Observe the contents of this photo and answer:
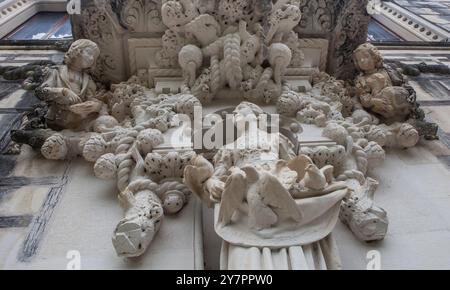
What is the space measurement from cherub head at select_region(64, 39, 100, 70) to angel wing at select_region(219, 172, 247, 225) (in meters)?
1.75

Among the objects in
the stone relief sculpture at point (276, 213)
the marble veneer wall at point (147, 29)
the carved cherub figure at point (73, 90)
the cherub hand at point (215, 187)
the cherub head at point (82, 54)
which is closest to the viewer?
the stone relief sculpture at point (276, 213)

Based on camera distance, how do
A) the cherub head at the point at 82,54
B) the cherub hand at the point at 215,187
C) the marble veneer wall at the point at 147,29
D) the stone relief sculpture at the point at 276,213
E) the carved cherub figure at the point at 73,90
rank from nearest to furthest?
the stone relief sculpture at the point at 276,213
the cherub hand at the point at 215,187
the carved cherub figure at the point at 73,90
the cherub head at the point at 82,54
the marble veneer wall at the point at 147,29

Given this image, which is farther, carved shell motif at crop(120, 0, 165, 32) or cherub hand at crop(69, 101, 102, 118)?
carved shell motif at crop(120, 0, 165, 32)

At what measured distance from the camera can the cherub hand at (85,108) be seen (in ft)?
9.43

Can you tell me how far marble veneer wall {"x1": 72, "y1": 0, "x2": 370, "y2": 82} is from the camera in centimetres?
325

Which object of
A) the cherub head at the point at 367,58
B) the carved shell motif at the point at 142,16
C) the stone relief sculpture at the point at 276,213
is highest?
the carved shell motif at the point at 142,16

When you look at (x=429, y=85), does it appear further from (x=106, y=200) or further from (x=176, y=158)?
(x=106, y=200)

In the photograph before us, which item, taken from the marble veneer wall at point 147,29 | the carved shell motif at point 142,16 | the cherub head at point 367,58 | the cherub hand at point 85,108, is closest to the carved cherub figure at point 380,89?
the cherub head at point 367,58

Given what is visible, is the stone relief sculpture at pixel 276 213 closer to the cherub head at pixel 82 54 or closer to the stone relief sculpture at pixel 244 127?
the stone relief sculpture at pixel 244 127

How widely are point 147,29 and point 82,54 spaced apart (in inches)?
23.3

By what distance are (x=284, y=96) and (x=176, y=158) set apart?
3.31 feet

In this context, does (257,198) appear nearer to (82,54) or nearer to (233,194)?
(233,194)

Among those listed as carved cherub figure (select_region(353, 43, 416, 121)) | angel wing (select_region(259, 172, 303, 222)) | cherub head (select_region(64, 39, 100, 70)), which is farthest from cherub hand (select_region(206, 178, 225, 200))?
carved cherub figure (select_region(353, 43, 416, 121))

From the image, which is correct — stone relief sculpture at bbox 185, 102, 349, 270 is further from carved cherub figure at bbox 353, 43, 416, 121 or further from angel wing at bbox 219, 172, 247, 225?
carved cherub figure at bbox 353, 43, 416, 121
